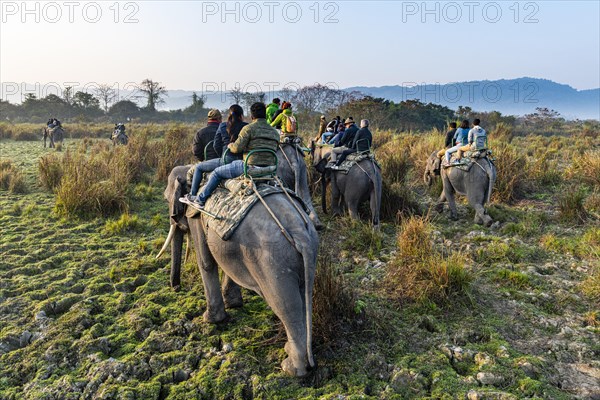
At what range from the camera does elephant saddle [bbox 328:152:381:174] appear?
794cm

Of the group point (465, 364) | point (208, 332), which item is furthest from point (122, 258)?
point (465, 364)

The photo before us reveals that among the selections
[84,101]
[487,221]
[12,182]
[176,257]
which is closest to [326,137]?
[487,221]

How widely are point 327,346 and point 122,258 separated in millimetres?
3652

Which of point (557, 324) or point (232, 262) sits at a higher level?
point (232, 262)

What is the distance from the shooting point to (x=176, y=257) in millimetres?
5129

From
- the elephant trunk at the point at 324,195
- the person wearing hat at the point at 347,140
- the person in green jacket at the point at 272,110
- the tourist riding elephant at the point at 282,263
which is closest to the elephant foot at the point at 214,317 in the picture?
the tourist riding elephant at the point at 282,263

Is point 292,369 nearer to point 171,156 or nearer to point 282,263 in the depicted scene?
point 282,263

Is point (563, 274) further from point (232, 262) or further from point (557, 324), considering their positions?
point (232, 262)

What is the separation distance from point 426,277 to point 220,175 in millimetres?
2683

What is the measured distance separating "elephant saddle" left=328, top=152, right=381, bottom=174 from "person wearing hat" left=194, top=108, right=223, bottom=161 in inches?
124

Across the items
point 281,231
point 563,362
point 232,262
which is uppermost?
point 281,231

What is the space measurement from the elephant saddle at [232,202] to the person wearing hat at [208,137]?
1.37 meters

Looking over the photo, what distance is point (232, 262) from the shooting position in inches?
148

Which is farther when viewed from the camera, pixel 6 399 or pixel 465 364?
pixel 465 364
